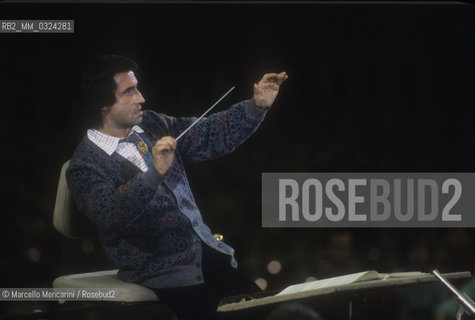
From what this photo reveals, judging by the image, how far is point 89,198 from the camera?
5.90ft

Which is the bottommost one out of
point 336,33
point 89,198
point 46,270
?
point 46,270

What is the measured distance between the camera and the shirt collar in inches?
74.2

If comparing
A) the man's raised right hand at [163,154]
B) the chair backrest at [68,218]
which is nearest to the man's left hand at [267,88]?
the man's raised right hand at [163,154]

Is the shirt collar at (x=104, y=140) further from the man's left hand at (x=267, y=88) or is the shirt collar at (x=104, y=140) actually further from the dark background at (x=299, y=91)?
the man's left hand at (x=267, y=88)

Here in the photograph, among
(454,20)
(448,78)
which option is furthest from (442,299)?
(454,20)

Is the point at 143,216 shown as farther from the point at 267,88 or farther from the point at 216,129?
the point at 267,88

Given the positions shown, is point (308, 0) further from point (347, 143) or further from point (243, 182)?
point (243, 182)

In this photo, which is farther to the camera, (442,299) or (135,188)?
(442,299)

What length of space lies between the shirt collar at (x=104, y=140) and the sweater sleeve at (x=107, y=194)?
80 millimetres

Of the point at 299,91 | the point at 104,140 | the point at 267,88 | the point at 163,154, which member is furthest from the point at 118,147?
the point at 299,91

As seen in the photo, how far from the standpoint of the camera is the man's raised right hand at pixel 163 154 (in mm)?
1773

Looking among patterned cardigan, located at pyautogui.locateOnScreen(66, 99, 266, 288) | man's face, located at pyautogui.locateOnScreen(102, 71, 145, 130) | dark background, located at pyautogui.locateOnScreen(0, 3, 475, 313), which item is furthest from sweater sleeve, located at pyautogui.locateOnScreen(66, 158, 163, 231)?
dark background, located at pyautogui.locateOnScreen(0, 3, 475, 313)

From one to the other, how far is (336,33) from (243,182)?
0.62m

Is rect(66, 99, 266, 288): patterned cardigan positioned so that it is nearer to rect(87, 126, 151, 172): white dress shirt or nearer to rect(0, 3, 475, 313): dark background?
rect(87, 126, 151, 172): white dress shirt
